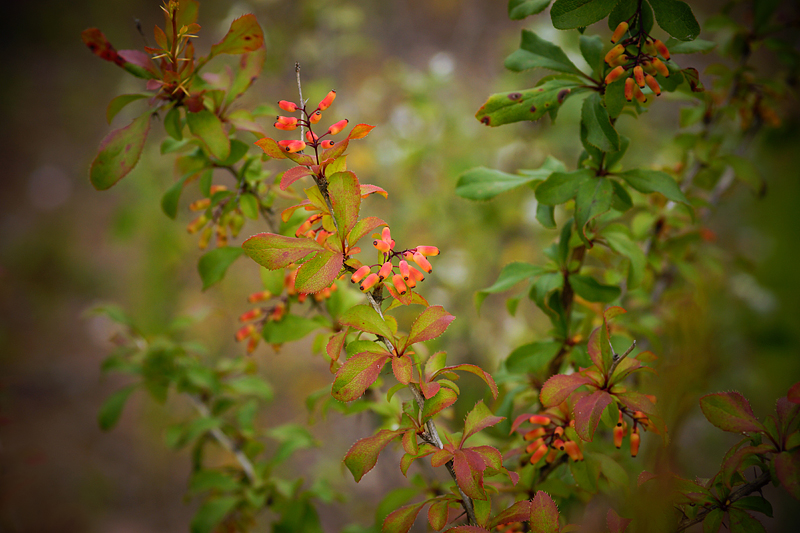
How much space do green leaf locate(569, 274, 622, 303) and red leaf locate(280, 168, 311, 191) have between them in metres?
0.43

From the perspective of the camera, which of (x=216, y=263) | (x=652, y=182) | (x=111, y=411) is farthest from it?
(x=111, y=411)

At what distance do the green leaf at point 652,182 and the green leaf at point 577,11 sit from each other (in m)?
0.22

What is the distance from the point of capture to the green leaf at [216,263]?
0.74 metres

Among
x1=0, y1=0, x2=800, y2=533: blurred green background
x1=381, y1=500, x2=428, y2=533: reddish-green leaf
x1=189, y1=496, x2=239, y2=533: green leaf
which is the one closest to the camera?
x1=381, y1=500, x2=428, y2=533: reddish-green leaf

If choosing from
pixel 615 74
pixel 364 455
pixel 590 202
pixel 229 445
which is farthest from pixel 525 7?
pixel 229 445

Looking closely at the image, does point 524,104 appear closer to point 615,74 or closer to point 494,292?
point 615,74

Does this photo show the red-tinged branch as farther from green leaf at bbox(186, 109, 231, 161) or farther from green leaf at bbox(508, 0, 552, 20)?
green leaf at bbox(186, 109, 231, 161)

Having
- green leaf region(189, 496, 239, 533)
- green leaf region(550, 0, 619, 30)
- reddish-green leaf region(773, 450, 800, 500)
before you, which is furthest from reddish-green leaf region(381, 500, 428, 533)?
green leaf region(550, 0, 619, 30)

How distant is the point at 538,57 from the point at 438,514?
0.63 m

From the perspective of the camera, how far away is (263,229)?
2.31 metres

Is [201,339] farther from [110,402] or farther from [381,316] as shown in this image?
[381,316]

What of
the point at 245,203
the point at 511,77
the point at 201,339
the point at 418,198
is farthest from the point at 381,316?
the point at 201,339

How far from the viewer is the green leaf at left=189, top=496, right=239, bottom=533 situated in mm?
830

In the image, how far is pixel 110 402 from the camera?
958mm
